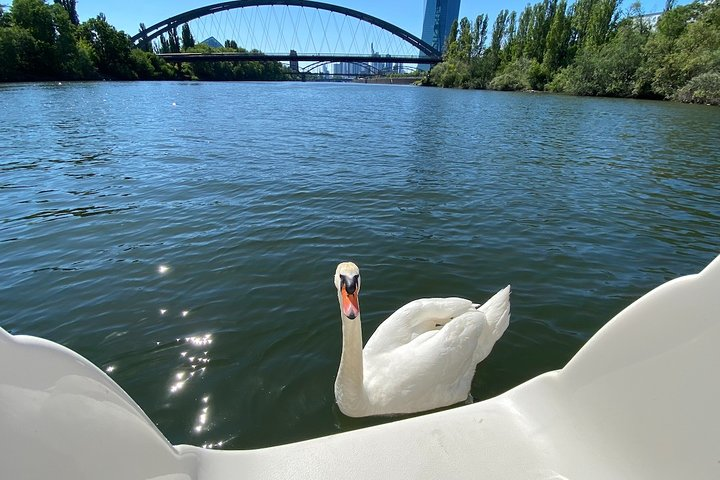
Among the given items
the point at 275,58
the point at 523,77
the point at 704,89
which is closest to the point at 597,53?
the point at 523,77

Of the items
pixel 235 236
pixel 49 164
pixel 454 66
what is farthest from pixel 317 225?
pixel 454 66

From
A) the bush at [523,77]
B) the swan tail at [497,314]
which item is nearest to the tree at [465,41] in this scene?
the bush at [523,77]

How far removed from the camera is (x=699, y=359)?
5.84 feet

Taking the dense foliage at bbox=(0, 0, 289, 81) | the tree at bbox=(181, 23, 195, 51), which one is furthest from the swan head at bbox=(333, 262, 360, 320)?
the tree at bbox=(181, 23, 195, 51)

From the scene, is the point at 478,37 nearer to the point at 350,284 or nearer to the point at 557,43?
the point at 557,43

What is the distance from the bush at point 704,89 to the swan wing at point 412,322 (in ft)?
157

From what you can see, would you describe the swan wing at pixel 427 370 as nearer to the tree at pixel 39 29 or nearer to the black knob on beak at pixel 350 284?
the black knob on beak at pixel 350 284

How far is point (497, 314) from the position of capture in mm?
4551

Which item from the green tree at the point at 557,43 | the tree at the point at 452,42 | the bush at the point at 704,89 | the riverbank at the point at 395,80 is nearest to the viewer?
the bush at the point at 704,89

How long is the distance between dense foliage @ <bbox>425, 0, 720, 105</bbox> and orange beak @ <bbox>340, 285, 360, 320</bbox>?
49429mm

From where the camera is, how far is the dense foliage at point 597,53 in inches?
1758

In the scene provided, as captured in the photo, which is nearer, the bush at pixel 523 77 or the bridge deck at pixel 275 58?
the bush at pixel 523 77

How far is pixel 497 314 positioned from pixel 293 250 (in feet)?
13.2

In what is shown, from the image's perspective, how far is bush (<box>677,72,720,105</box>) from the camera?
38.3m
